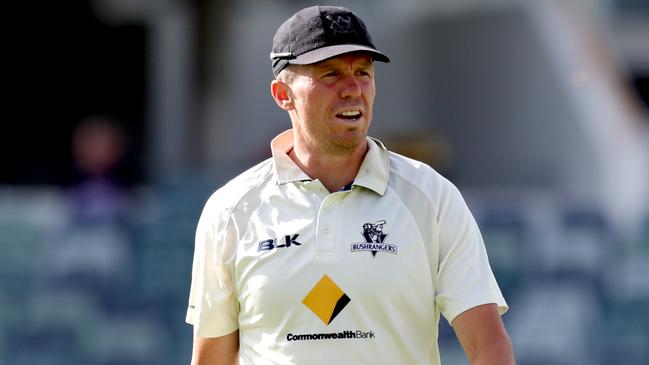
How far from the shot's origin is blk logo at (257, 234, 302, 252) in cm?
361

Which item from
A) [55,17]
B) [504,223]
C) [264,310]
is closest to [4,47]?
[55,17]

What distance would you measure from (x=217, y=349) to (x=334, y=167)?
0.62m

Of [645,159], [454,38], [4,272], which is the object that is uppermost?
[454,38]

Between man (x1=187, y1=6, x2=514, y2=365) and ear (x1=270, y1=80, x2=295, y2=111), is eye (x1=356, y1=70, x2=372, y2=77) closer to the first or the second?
man (x1=187, y1=6, x2=514, y2=365)

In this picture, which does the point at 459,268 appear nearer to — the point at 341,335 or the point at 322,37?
the point at 341,335

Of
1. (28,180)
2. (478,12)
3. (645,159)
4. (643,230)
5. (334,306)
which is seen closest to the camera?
(334,306)

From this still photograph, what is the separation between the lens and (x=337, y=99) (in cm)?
358

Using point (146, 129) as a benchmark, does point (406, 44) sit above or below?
above

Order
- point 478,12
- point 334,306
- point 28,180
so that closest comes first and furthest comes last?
point 334,306
point 28,180
point 478,12

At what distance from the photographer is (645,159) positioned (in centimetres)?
1148

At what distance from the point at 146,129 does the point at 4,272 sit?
24.6 feet

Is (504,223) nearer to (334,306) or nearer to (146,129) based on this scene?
(334,306)

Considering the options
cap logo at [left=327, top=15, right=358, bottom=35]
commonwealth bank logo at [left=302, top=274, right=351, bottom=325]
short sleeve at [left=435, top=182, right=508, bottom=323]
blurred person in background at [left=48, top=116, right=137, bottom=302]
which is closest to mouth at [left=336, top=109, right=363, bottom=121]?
cap logo at [left=327, top=15, right=358, bottom=35]

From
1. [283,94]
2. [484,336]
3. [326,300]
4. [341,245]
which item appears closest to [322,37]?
[283,94]
